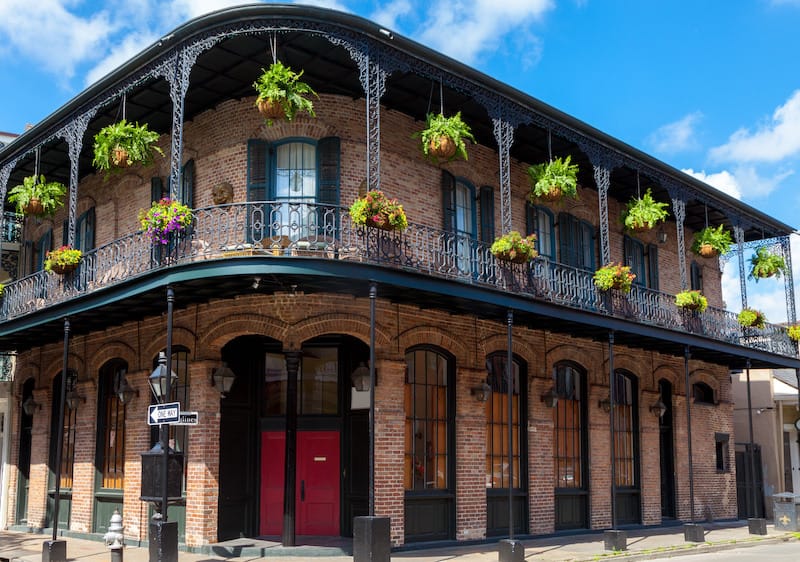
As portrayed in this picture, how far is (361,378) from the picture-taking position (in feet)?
46.8

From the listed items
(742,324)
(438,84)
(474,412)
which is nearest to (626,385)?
(742,324)

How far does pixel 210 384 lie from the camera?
14320 mm

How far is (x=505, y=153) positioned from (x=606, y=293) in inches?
146

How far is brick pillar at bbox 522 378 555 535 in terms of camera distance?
16.6 m

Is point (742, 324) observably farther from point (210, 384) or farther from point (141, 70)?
point (141, 70)

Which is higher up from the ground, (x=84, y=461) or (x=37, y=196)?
(x=37, y=196)

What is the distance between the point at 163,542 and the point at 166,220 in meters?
4.54

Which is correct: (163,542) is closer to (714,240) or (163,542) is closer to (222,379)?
(222,379)

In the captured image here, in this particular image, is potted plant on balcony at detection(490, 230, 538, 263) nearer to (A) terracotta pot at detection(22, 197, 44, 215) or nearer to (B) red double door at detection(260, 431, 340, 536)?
(B) red double door at detection(260, 431, 340, 536)

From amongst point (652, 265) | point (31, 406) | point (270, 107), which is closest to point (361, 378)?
point (270, 107)

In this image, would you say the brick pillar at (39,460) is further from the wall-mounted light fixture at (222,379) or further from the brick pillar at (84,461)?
the wall-mounted light fixture at (222,379)

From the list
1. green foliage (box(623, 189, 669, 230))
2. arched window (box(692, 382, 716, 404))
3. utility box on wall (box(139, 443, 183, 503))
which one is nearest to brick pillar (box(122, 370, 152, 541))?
utility box on wall (box(139, 443, 183, 503))

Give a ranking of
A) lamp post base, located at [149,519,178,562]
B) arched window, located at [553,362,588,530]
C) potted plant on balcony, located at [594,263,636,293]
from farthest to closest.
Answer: arched window, located at [553,362,588,530] → potted plant on balcony, located at [594,263,636,293] → lamp post base, located at [149,519,178,562]

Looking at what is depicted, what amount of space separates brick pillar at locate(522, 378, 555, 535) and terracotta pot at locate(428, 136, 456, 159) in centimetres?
551
